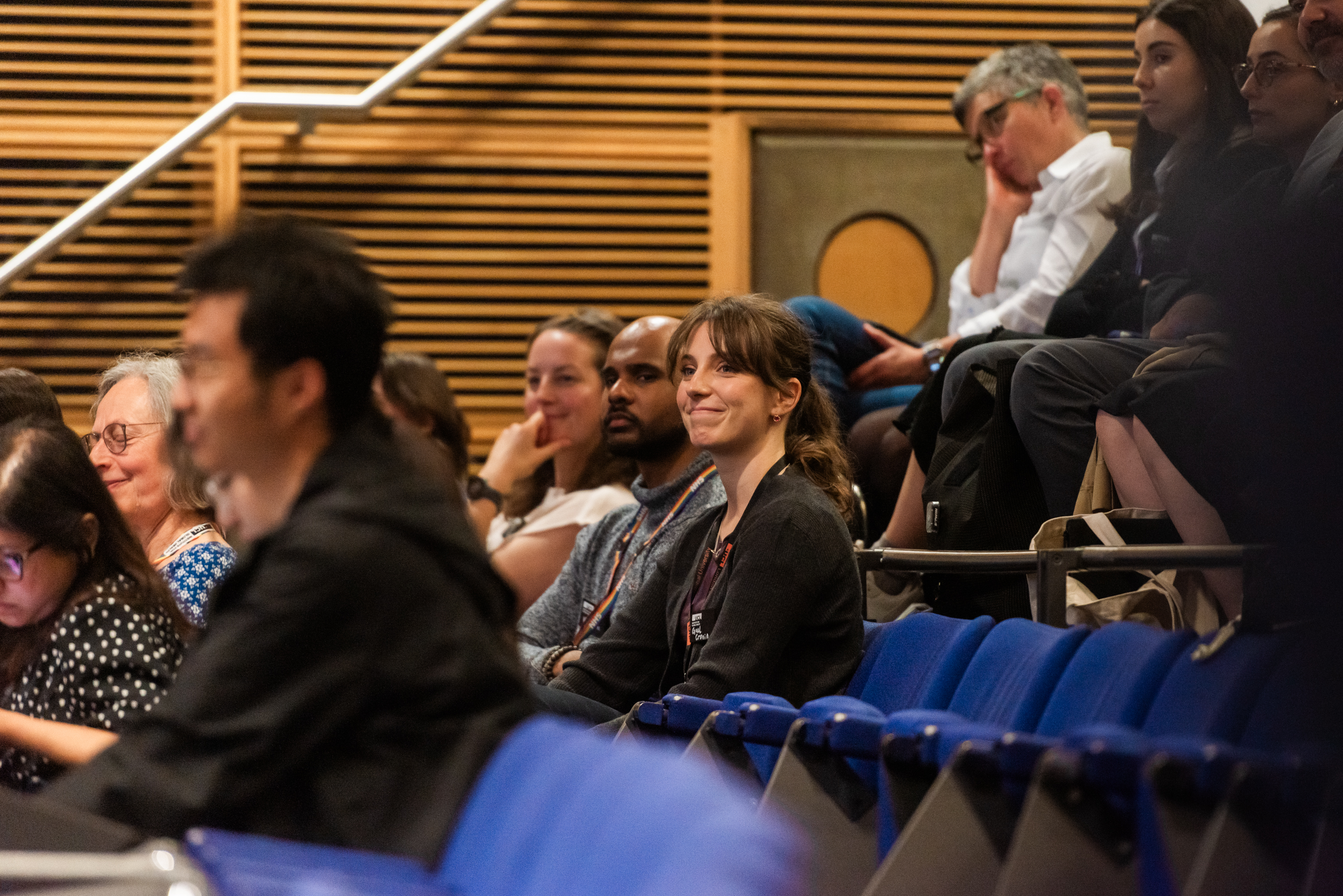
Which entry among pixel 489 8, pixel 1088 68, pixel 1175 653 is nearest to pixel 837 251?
pixel 1088 68

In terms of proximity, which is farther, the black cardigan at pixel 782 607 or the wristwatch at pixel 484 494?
the wristwatch at pixel 484 494

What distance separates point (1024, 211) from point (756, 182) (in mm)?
1344

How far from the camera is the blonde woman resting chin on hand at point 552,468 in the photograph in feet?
13.0

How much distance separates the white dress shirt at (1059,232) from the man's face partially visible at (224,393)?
2.67 meters

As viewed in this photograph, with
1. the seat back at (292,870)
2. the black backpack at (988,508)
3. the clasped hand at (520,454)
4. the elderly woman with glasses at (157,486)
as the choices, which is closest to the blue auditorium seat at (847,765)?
the seat back at (292,870)

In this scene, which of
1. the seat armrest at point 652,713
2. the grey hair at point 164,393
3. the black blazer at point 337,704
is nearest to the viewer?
the black blazer at point 337,704

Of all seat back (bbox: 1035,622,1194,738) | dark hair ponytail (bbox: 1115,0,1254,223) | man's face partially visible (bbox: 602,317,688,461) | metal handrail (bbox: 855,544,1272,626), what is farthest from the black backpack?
seat back (bbox: 1035,622,1194,738)

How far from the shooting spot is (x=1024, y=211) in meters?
4.11

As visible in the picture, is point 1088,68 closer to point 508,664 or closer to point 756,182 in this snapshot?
point 756,182

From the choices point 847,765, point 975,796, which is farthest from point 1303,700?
point 847,765

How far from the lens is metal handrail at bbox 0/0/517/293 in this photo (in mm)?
4773

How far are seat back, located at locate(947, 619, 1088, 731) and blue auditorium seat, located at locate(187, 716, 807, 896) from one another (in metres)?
0.75

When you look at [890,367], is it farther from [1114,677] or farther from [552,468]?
[1114,677]

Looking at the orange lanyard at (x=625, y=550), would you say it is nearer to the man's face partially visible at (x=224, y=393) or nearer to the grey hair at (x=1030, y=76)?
the grey hair at (x=1030, y=76)
